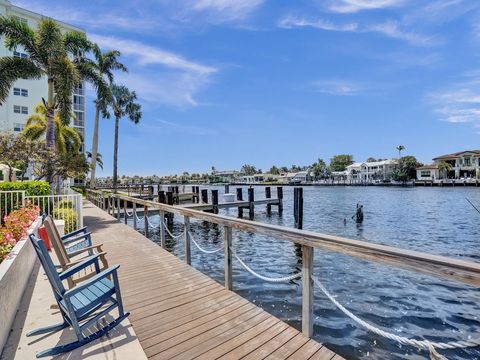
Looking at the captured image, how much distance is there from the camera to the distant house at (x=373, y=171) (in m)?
92.2

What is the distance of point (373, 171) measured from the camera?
9875cm

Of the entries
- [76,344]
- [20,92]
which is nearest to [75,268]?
[76,344]

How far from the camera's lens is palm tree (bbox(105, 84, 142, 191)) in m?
33.7

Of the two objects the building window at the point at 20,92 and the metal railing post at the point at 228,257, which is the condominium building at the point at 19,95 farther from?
the metal railing post at the point at 228,257

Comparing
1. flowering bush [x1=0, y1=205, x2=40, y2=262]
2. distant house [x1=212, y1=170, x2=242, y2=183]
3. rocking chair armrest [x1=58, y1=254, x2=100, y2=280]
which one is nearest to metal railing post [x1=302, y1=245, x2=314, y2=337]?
rocking chair armrest [x1=58, y1=254, x2=100, y2=280]

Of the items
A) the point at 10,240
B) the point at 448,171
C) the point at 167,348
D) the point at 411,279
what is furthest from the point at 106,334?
the point at 448,171

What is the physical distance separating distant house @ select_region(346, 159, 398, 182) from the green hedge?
97699mm

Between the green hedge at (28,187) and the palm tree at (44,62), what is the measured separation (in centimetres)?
451

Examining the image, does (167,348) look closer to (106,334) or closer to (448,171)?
(106,334)

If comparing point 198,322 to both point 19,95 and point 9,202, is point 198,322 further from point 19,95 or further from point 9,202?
point 19,95

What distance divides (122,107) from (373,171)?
88481 mm

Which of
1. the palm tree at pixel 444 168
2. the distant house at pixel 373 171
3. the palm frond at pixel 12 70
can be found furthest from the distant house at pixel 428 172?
the palm frond at pixel 12 70

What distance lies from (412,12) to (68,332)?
524 inches

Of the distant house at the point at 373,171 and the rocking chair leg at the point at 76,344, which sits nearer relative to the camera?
the rocking chair leg at the point at 76,344
